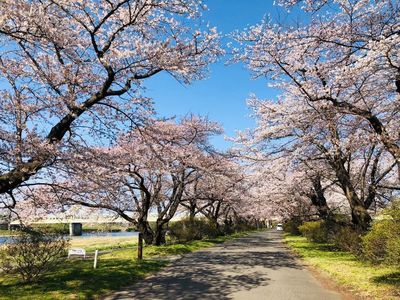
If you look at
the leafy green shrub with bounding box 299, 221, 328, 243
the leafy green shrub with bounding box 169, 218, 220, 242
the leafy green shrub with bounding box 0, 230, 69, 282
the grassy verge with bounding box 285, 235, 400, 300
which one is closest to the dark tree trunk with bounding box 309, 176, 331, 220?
the leafy green shrub with bounding box 299, 221, 328, 243

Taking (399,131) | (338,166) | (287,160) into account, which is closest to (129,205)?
(287,160)

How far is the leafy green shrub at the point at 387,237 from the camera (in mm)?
8578

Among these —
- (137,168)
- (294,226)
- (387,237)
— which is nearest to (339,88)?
(387,237)

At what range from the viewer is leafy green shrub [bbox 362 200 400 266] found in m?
8.58

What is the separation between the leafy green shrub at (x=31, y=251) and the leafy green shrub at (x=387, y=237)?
9273mm

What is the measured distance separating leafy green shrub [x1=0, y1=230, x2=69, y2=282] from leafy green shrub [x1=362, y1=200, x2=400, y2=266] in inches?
365

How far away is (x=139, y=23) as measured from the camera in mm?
10922

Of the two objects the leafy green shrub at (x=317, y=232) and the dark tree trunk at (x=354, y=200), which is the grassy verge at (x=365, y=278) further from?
the leafy green shrub at (x=317, y=232)

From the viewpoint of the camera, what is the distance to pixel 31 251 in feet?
36.2

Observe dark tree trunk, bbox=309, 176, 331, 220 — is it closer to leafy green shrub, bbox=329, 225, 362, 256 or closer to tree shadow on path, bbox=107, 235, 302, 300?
leafy green shrub, bbox=329, 225, 362, 256

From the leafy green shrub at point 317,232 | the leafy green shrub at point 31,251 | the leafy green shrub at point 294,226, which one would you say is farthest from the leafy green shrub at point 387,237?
the leafy green shrub at point 294,226

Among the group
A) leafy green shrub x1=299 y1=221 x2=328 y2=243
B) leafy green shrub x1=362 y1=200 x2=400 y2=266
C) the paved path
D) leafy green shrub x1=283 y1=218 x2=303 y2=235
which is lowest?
the paved path

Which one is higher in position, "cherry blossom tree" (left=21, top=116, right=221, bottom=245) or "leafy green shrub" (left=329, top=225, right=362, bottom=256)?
"cherry blossom tree" (left=21, top=116, right=221, bottom=245)

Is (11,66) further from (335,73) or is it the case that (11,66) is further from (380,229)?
(380,229)
